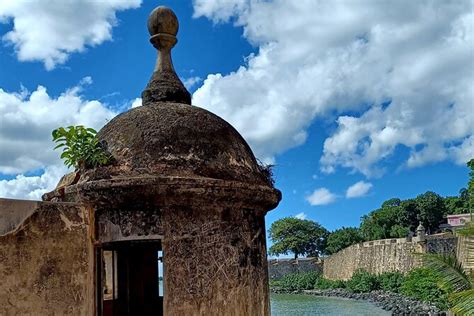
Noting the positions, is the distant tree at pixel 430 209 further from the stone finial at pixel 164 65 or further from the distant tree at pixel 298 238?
the stone finial at pixel 164 65

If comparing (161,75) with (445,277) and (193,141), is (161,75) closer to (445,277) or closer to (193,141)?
(193,141)

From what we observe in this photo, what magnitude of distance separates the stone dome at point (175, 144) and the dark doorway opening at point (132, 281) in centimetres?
123

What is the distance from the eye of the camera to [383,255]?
124 feet

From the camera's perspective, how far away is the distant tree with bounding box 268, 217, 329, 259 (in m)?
59.4

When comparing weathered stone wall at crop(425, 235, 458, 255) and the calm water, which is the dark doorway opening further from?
weathered stone wall at crop(425, 235, 458, 255)

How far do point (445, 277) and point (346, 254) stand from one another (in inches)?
1387

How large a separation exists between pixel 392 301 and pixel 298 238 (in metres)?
30.4

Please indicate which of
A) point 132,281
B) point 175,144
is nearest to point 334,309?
point 132,281

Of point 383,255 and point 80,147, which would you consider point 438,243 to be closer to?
point 383,255

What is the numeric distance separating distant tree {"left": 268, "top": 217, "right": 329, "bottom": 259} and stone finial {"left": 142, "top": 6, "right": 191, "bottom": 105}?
56.5 metres

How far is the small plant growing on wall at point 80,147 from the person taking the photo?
10.2 ft

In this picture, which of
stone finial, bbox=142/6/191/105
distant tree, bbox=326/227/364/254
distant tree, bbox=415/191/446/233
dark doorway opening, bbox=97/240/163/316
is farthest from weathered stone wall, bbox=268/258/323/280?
stone finial, bbox=142/6/191/105

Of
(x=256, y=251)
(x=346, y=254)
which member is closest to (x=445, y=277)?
(x=256, y=251)

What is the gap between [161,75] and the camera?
11.8 feet
